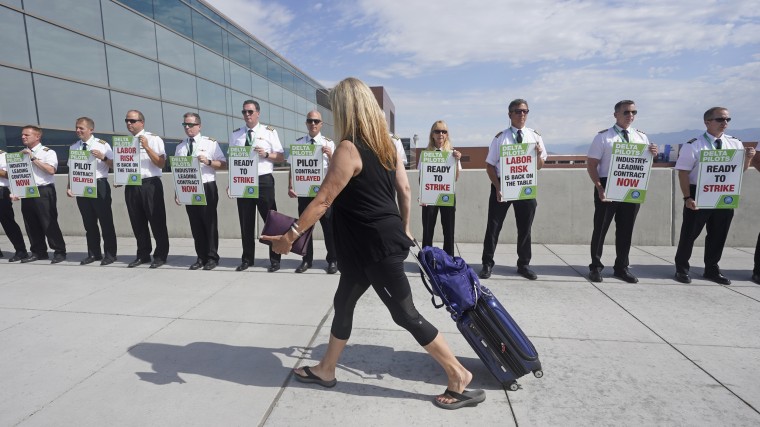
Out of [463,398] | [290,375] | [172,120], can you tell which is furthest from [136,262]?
[172,120]

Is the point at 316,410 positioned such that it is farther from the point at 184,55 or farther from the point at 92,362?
the point at 184,55

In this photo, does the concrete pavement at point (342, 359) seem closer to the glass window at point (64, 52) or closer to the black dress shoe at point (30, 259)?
the black dress shoe at point (30, 259)

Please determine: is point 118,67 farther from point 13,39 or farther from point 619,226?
point 619,226

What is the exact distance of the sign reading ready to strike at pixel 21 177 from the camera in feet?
19.8

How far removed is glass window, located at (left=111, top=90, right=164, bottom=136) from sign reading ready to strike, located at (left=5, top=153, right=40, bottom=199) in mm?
8211

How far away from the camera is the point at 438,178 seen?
18.2ft

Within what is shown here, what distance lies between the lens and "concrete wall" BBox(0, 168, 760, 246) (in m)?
6.84

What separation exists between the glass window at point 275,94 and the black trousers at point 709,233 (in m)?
22.8

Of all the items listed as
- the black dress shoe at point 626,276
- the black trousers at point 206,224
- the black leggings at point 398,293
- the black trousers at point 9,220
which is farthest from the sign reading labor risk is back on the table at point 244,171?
the black dress shoe at point 626,276

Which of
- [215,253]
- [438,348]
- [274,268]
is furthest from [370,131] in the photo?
[215,253]

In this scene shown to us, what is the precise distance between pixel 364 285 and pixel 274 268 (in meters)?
3.27

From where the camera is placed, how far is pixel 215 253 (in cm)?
586

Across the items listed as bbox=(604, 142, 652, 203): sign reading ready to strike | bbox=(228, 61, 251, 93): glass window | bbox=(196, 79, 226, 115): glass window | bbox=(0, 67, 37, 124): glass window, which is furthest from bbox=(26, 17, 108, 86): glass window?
bbox=(604, 142, 652, 203): sign reading ready to strike

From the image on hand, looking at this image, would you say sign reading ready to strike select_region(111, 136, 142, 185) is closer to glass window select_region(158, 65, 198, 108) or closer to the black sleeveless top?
the black sleeveless top
